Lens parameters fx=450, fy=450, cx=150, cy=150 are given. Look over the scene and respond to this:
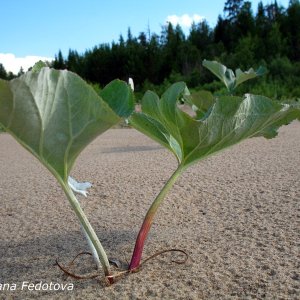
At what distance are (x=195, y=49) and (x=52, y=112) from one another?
573 inches

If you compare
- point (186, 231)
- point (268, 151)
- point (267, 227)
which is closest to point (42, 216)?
point (186, 231)

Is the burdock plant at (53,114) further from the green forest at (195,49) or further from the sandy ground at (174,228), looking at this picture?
the green forest at (195,49)

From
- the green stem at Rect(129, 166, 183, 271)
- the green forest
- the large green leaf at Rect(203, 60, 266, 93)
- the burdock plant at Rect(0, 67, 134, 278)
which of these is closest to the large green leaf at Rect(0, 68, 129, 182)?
the burdock plant at Rect(0, 67, 134, 278)

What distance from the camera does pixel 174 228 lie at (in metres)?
0.96

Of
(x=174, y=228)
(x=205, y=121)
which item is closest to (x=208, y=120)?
(x=205, y=121)

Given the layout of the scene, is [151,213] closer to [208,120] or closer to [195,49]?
[208,120]

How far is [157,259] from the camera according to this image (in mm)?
768

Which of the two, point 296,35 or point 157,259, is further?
point 296,35

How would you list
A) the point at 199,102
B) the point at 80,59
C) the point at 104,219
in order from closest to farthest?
the point at 104,219
the point at 199,102
the point at 80,59

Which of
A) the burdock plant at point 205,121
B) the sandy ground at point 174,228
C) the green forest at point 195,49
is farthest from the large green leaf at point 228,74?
the green forest at point 195,49

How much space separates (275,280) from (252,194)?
1.79 ft

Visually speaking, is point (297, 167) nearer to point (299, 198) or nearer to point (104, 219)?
point (299, 198)

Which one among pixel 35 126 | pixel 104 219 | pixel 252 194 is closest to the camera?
pixel 35 126

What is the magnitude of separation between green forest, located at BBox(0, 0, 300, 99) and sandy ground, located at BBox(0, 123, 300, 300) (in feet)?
34.4
